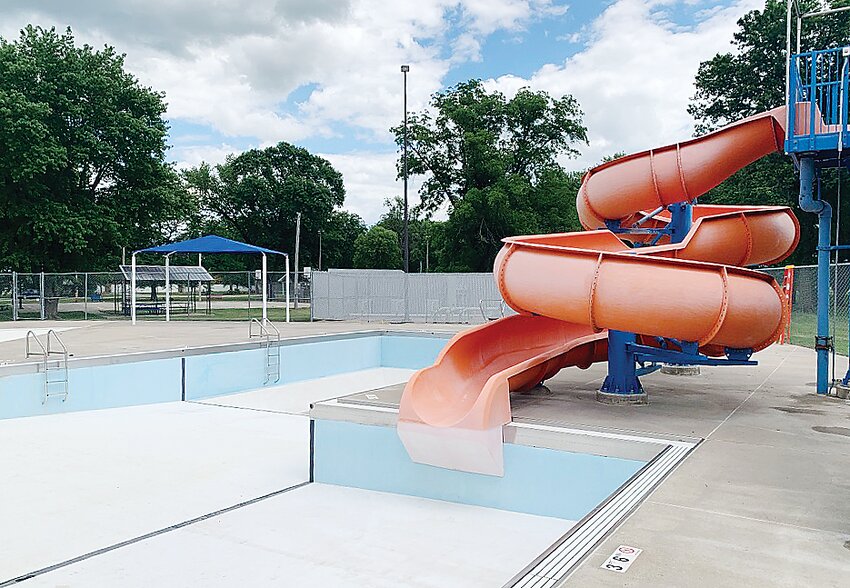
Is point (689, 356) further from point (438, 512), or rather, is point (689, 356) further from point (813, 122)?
point (438, 512)

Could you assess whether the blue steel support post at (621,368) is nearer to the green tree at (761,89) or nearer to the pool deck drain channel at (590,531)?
the pool deck drain channel at (590,531)

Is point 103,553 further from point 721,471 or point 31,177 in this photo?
point 31,177

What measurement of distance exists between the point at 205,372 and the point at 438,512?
8.96 m

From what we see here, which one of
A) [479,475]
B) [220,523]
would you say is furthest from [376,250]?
[220,523]

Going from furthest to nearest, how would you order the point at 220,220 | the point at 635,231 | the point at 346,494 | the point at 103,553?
1. the point at 220,220
2. the point at 635,231
3. the point at 346,494
4. the point at 103,553

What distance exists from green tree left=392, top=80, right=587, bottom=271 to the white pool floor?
3025 cm

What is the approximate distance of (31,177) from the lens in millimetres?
29094

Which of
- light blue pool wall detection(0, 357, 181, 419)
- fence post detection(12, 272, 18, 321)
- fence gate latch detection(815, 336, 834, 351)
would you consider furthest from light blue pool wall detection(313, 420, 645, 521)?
fence post detection(12, 272, 18, 321)

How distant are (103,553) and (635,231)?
7961 mm

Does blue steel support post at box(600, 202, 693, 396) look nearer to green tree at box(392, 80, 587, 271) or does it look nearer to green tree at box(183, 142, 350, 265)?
green tree at box(392, 80, 587, 271)

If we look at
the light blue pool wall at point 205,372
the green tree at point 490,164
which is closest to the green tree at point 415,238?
the green tree at point 490,164

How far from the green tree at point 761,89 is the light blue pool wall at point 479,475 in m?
31.4

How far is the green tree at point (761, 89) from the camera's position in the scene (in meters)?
36.5

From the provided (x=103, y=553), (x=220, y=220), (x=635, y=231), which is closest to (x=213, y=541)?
(x=103, y=553)
